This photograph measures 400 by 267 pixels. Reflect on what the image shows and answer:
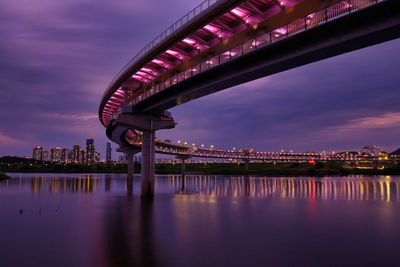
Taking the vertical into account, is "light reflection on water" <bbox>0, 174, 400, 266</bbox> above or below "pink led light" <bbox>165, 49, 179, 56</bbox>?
below

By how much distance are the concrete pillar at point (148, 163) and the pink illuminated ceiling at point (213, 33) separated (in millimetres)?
7387

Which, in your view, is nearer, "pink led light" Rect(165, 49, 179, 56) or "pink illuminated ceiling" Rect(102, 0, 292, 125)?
"pink illuminated ceiling" Rect(102, 0, 292, 125)

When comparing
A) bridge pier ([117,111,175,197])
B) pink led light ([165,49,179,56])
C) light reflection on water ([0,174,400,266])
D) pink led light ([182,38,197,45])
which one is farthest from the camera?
bridge pier ([117,111,175,197])

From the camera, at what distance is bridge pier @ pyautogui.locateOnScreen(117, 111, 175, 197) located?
36281 mm

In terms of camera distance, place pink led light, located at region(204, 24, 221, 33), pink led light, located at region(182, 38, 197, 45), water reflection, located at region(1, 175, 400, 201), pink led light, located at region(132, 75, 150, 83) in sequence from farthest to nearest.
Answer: water reflection, located at region(1, 175, 400, 201) → pink led light, located at region(132, 75, 150, 83) → pink led light, located at region(182, 38, 197, 45) → pink led light, located at region(204, 24, 221, 33)

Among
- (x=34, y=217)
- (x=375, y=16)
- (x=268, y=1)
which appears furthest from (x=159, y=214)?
(x=375, y=16)

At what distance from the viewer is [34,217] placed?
2389 cm

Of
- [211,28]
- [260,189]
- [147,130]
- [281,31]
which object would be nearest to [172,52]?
[211,28]

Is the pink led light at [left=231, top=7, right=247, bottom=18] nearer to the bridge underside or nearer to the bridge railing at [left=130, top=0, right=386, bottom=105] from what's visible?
the bridge railing at [left=130, top=0, right=386, bottom=105]

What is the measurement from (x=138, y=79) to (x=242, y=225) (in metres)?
20.9

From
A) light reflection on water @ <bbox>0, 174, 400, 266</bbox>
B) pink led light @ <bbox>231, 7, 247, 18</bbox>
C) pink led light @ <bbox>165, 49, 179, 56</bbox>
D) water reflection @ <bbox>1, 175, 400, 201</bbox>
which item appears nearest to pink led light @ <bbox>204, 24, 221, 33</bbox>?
pink led light @ <bbox>231, 7, 247, 18</bbox>

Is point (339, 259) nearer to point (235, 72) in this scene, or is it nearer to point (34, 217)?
point (235, 72)

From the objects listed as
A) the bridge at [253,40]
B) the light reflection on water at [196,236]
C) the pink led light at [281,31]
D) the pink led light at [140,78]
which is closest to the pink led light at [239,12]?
the bridge at [253,40]

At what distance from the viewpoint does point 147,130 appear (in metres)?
37.0
